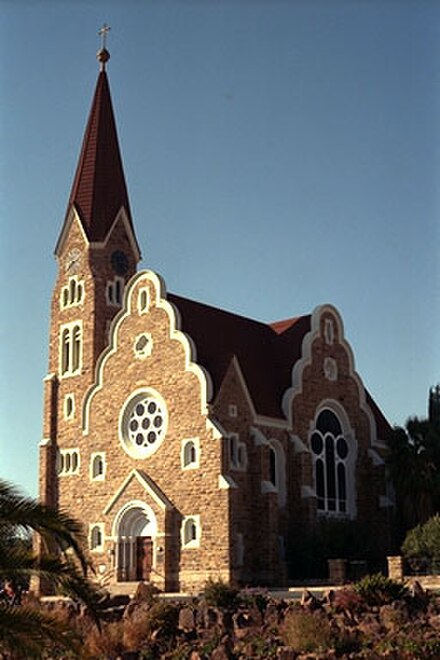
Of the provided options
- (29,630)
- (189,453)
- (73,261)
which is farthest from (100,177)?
(29,630)

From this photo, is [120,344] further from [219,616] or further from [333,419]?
[219,616]

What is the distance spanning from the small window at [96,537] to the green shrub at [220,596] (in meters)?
14.9

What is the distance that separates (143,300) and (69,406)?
7.44m

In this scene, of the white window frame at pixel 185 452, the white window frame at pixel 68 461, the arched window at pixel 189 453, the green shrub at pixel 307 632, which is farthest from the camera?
the white window frame at pixel 68 461

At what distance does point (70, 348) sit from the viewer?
4991 centimetres

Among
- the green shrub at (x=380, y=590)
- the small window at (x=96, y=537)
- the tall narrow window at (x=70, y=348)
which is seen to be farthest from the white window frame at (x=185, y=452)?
the green shrub at (x=380, y=590)

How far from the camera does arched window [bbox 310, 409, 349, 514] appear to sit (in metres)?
45.1

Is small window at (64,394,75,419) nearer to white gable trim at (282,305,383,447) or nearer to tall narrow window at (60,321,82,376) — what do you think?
Answer: tall narrow window at (60,321,82,376)

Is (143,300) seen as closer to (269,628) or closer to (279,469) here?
(279,469)

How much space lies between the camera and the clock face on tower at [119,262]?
50.8 metres

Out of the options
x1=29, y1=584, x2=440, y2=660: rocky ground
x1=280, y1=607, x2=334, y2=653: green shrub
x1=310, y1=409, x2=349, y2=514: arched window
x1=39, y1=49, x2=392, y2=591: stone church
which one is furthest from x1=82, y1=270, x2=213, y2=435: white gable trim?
x1=280, y1=607, x2=334, y2=653: green shrub

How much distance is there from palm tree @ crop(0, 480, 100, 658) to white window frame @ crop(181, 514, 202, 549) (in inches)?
845

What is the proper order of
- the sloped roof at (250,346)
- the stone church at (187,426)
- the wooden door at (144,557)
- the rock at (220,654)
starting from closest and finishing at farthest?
the rock at (220,654) → the stone church at (187,426) → the wooden door at (144,557) → the sloped roof at (250,346)

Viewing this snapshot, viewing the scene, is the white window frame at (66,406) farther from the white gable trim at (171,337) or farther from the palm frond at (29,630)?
the palm frond at (29,630)
